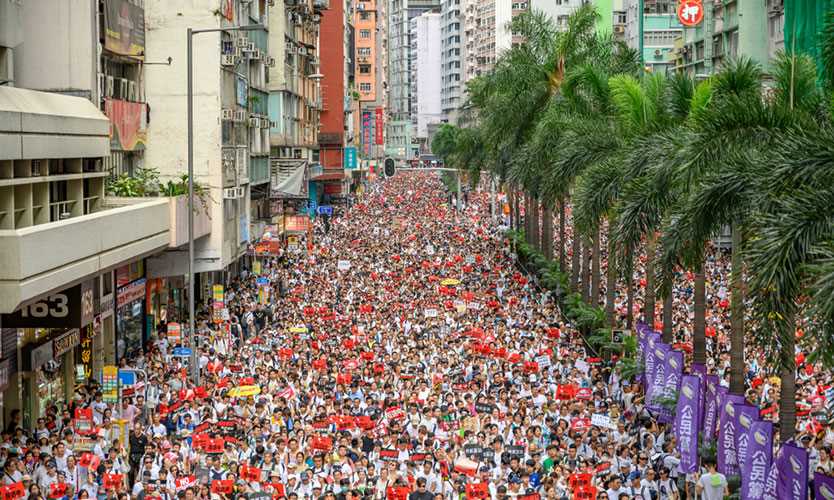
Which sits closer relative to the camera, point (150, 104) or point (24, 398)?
point (24, 398)

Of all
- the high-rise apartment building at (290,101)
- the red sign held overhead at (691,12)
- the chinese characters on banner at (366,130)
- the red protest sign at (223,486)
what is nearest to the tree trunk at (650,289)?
the red protest sign at (223,486)

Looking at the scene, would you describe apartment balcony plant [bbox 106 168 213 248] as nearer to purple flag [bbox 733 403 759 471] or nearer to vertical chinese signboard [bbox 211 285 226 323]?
vertical chinese signboard [bbox 211 285 226 323]

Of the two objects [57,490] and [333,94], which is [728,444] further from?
[333,94]

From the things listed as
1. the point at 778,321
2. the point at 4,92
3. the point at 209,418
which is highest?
the point at 4,92

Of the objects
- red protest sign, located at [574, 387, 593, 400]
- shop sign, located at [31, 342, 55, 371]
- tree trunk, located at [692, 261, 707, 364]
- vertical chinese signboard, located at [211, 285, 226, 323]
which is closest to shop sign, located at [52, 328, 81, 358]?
shop sign, located at [31, 342, 55, 371]

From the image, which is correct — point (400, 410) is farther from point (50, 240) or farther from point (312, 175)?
point (312, 175)

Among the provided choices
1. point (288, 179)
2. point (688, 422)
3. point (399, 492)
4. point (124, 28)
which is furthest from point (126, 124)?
point (288, 179)

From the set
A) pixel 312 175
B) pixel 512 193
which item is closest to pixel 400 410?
pixel 512 193
